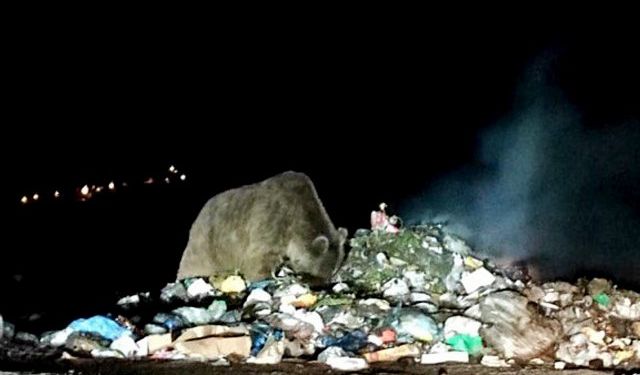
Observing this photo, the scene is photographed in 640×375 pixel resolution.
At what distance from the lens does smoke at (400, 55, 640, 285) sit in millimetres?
9914

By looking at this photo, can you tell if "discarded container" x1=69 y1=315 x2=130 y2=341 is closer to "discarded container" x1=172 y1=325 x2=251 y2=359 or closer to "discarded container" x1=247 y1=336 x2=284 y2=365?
"discarded container" x1=172 y1=325 x2=251 y2=359

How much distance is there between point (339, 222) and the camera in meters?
12.1

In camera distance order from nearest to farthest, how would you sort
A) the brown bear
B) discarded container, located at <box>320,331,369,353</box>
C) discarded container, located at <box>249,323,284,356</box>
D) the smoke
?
discarded container, located at <box>249,323,284,356</box> < discarded container, located at <box>320,331,369,353</box> < the brown bear < the smoke

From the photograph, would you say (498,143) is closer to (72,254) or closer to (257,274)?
(72,254)

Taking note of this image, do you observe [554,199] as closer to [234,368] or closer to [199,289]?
[199,289]

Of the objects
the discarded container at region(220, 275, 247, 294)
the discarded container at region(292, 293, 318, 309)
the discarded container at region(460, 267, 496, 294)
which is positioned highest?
the discarded container at region(460, 267, 496, 294)

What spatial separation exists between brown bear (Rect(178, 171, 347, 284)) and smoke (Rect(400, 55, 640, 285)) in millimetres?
3394

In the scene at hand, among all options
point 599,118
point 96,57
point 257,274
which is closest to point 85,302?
point 257,274

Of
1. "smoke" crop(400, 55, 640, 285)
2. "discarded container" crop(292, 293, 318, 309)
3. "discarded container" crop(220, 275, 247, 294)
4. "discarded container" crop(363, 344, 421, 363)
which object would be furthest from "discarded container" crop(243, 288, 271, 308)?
"smoke" crop(400, 55, 640, 285)

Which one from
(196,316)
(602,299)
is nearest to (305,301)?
(196,316)

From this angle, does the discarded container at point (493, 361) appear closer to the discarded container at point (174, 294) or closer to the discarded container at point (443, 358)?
the discarded container at point (443, 358)

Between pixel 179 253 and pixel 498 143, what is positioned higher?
pixel 498 143

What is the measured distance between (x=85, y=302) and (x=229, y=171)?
66.5 ft

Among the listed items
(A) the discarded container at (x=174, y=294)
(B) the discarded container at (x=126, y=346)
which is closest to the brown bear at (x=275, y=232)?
(A) the discarded container at (x=174, y=294)
